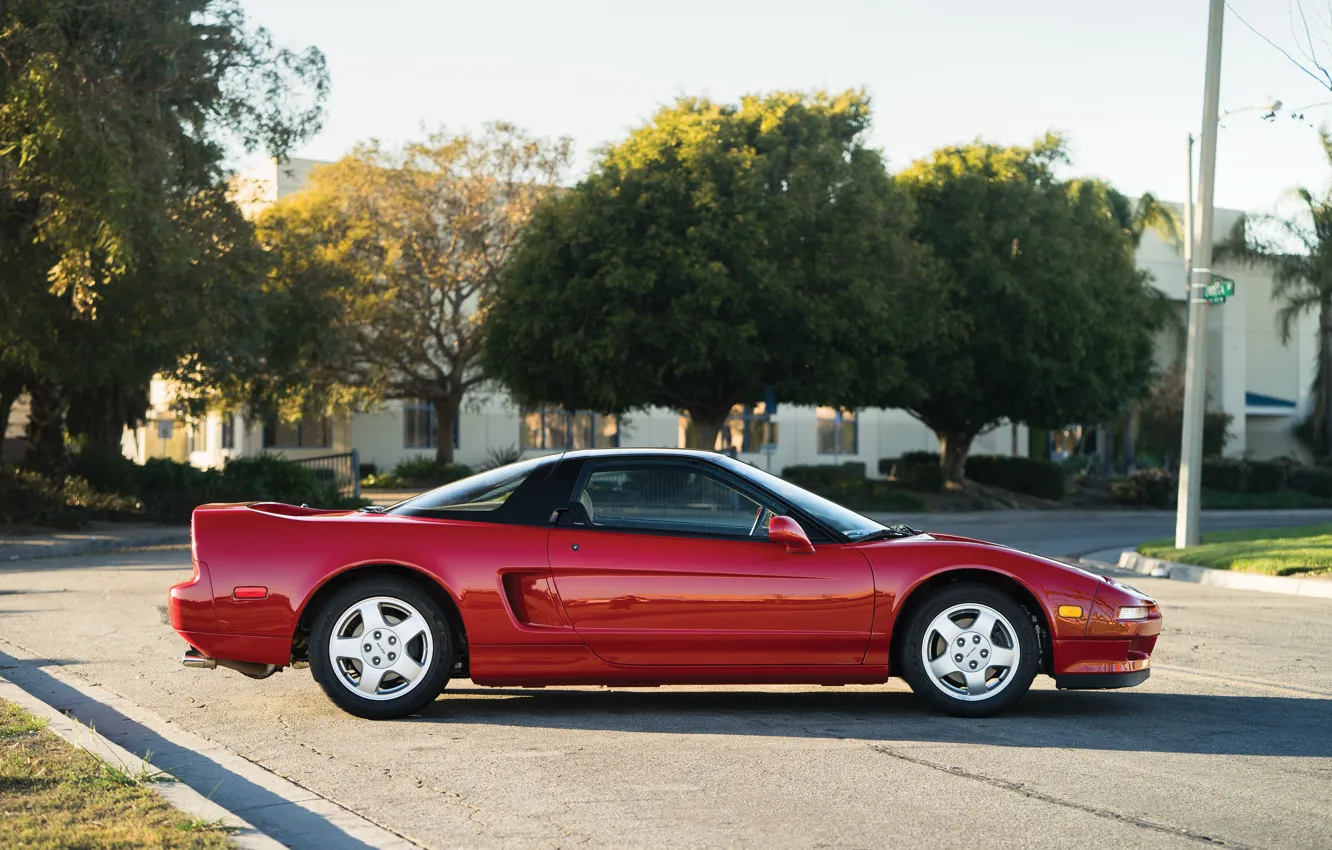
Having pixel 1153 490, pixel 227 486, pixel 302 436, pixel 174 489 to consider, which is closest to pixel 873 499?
pixel 1153 490

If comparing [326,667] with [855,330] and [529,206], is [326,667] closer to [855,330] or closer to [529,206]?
[855,330]

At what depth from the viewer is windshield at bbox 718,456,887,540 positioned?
7.71 metres

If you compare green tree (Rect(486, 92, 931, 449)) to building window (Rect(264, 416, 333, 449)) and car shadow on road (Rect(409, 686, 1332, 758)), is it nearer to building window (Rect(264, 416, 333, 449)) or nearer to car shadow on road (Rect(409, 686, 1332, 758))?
building window (Rect(264, 416, 333, 449))

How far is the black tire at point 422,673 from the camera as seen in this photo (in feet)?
24.5

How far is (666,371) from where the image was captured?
35906 millimetres

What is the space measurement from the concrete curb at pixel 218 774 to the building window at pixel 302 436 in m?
49.0

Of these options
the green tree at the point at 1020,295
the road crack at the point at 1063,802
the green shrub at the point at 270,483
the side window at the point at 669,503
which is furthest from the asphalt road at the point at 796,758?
the green tree at the point at 1020,295

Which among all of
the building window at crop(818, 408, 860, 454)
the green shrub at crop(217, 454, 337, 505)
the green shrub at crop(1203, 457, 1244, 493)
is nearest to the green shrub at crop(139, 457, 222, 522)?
the green shrub at crop(217, 454, 337, 505)

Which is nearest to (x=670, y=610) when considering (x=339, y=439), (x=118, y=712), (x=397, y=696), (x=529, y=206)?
(x=397, y=696)

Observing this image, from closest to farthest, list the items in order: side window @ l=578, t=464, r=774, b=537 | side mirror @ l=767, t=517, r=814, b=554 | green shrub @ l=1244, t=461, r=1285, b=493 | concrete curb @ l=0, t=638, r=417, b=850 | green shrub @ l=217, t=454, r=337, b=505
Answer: concrete curb @ l=0, t=638, r=417, b=850 → side mirror @ l=767, t=517, r=814, b=554 → side window @ l=578, t=464, r=774, b=537 → green shrub @ l=217, t=454, r=337, b=505 → green shrub @ l=1244, t=461, r=1285, b=493

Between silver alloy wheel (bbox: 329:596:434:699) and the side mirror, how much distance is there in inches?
70.6

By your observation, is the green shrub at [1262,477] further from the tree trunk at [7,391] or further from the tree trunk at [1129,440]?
the tree trunk at [7,391]

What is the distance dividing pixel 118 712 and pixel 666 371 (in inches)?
1123

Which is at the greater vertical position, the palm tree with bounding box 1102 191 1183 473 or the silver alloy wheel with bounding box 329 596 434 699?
the palm tree with bounding box 1102 191 1183 473
